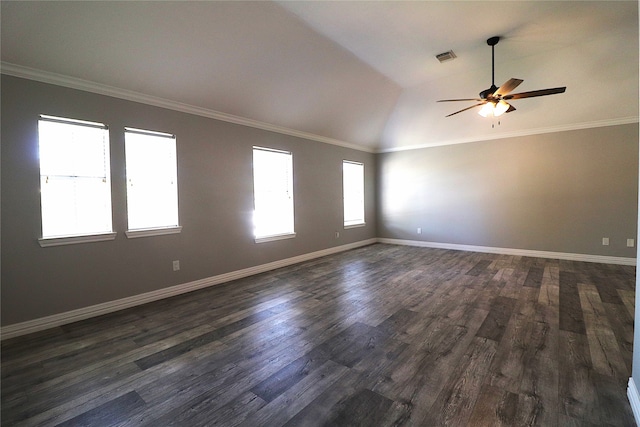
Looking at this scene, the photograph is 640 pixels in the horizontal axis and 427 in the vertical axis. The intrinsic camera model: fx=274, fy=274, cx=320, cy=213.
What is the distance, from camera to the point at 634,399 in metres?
1.58

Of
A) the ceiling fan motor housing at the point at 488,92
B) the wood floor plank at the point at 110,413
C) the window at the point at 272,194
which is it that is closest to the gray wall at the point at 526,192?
the ceiling fan motor housing at the point at 488,92

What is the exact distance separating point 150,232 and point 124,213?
36cm

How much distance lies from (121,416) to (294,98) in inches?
162

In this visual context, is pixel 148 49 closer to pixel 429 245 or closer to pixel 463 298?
pixel 463 298

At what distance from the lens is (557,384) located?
1812 mm

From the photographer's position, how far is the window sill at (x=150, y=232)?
3277mm

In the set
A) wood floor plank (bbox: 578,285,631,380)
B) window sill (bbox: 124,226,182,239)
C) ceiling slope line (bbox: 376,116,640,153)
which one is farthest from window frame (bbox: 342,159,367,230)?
wood floor plank (bbox: 578,285,631,380)

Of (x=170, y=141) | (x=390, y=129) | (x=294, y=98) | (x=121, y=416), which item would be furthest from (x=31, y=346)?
(x=390, y=129)

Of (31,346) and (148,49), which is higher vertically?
(148,49)

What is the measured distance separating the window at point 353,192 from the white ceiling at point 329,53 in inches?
64.7

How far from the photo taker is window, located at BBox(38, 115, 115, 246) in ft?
9.14

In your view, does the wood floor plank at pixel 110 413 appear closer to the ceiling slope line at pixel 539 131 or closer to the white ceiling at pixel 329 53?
the white ceiling at pixel 329 53

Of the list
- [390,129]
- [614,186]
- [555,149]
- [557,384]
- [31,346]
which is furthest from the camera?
[390,129]

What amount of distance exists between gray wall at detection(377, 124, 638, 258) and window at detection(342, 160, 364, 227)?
861 mm
